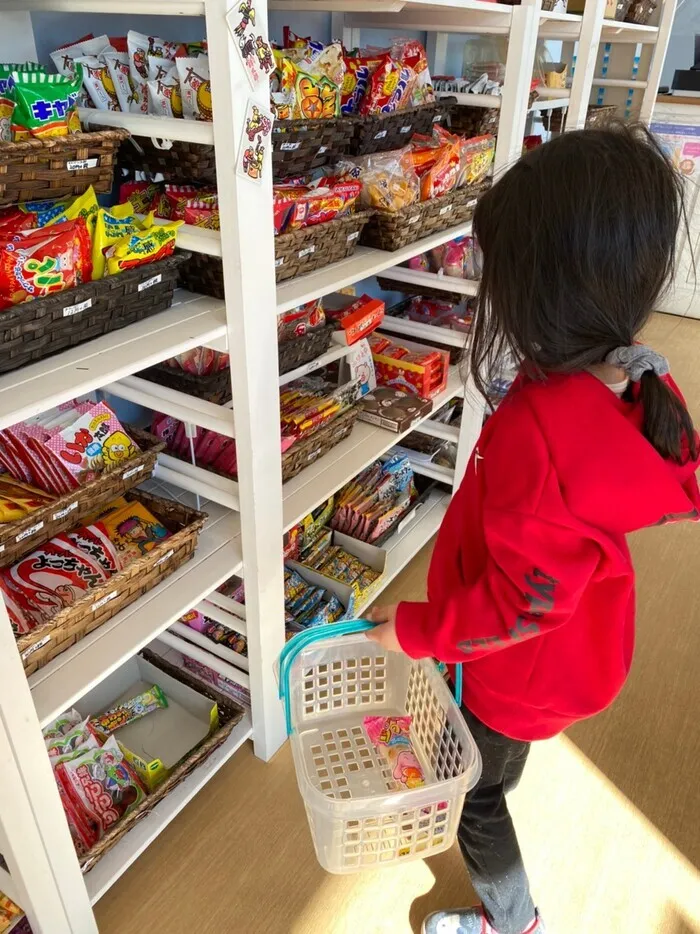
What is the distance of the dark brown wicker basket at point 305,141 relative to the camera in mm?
1165

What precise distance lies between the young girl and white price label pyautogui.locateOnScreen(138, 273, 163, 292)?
475 millimetres

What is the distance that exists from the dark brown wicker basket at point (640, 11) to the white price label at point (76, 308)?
107 inches

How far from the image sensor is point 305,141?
4.01 feet

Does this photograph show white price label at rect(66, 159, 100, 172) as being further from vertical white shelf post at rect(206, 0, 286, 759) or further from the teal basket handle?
the teal basket handle

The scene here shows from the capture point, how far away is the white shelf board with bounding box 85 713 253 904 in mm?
1252

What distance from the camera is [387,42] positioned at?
1970 mm

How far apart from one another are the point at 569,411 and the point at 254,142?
56cm

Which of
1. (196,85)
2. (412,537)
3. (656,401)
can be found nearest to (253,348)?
(196,85)

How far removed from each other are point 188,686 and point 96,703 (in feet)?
0.73

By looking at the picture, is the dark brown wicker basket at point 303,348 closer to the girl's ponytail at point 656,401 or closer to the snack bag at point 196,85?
the snack bag at point 196,85

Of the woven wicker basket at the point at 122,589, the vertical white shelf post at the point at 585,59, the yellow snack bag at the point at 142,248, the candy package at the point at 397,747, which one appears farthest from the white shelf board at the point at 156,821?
the vertical white shelf post at the point at 585,59

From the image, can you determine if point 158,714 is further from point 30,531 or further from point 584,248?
point 584,248

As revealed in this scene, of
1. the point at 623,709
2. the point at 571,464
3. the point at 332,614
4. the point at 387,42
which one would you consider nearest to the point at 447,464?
the point at 332,614

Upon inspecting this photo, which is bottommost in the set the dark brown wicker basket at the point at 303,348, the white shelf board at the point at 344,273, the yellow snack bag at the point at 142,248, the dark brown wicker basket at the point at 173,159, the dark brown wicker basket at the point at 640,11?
the dark brown wicker basket at the point at 303,348
